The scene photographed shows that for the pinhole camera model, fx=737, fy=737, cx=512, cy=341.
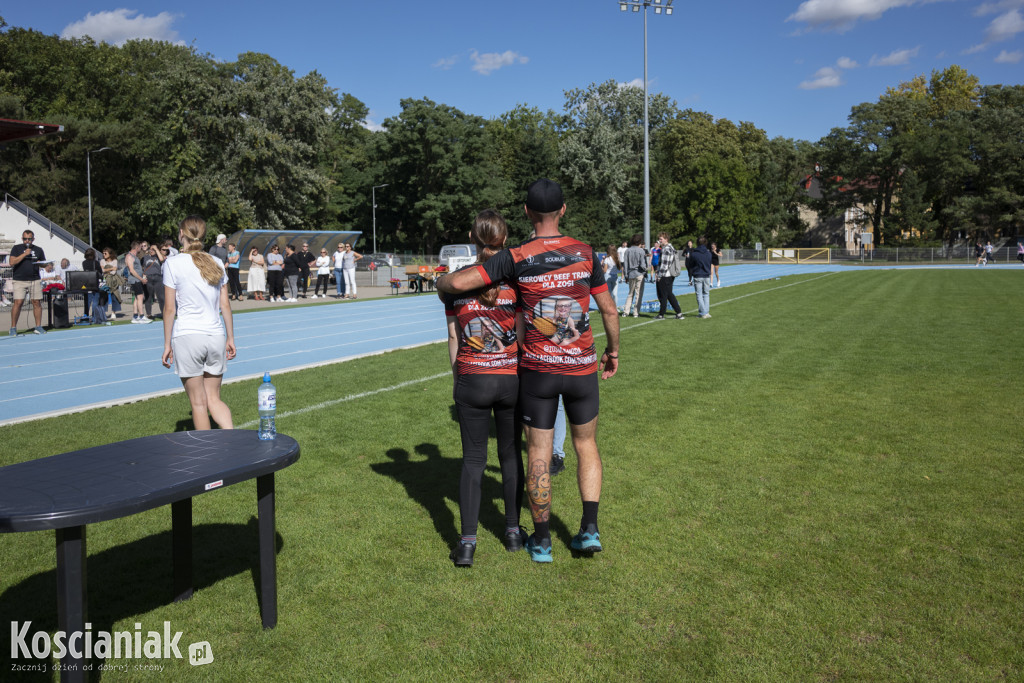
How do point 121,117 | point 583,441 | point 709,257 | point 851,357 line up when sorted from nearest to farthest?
point 583,441, point 851,357, point 709,257, point 121,117

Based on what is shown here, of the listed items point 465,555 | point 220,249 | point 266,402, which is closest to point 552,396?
point 465,555

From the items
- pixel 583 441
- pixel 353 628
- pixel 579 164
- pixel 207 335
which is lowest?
pixel 353 628

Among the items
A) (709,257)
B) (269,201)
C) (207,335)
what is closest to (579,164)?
(269,201)

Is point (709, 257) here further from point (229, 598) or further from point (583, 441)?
point (229, 598)

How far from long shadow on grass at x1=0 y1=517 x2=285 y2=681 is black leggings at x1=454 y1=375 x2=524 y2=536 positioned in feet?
3.98

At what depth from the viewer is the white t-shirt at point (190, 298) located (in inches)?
219

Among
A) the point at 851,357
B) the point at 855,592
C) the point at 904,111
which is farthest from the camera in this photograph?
the point at 904,111

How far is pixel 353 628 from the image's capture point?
3.45 m

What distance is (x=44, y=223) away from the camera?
37500 millimetres

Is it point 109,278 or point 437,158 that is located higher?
point 437,158

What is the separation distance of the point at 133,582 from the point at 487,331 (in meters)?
2.34

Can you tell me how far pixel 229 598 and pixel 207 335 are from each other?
2.47 metres

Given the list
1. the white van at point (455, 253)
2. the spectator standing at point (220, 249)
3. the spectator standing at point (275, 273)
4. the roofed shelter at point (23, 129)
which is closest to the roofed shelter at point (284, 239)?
the white van at point (455, 253)

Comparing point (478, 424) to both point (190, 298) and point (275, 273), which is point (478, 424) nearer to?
point (190, 298)
